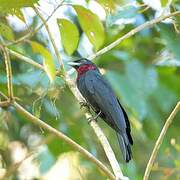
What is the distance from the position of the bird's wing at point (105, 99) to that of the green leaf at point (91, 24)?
599mm

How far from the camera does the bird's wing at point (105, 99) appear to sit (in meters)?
3.51

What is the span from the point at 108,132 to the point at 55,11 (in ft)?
8.11

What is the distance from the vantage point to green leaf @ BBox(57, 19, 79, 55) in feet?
8.96

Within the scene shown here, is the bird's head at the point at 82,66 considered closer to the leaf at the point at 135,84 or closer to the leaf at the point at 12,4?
the leaf at the point at 135,84

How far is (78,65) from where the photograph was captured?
13.7ft

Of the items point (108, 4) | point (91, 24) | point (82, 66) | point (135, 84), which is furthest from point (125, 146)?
point (82, 66)

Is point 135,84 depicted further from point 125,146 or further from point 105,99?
point 125,146

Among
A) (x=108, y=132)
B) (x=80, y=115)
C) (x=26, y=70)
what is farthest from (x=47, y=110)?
(x=108, y=132)

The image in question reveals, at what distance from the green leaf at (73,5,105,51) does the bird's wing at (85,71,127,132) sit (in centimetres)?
60

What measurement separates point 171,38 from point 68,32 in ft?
3.40

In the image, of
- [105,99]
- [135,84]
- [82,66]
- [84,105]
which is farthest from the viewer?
[82,66]

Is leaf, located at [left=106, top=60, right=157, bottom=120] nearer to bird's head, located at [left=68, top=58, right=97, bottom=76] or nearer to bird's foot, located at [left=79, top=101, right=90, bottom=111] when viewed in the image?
bird's foot, located at [left=79, top=101, right=90, bottom=111]

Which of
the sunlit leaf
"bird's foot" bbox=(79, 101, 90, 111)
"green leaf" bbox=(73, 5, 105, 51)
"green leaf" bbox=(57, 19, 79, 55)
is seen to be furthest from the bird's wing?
the sunlit leaf

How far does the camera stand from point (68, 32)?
2.76 m
